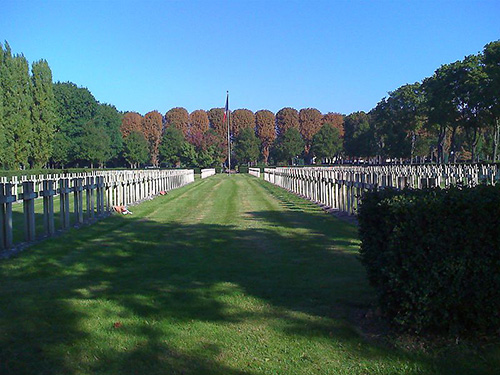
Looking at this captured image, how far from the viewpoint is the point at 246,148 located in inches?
4370

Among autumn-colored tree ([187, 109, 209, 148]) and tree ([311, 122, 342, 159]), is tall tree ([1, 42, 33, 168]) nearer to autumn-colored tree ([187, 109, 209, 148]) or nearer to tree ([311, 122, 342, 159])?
tree ([311, 122, 342, 159])

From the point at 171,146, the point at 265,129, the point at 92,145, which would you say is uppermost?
the point at 265,129

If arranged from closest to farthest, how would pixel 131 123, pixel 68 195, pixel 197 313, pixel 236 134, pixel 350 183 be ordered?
1. pixel 197 313
2. pixel 68 195
3. pixel 350 183
4. pixel 131 123
5. pixel 236 134

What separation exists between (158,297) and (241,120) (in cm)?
12418

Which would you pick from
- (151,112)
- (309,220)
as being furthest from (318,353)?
(151,112)

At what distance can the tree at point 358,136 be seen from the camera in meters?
98.9

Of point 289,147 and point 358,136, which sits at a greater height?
point 358,136

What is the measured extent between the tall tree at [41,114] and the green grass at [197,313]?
177 feet

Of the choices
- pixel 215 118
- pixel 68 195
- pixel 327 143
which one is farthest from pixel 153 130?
pixel 68 195

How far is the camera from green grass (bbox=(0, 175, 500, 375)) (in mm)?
3936

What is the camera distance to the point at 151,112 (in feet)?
409

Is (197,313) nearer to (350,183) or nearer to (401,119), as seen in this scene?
(350,183)

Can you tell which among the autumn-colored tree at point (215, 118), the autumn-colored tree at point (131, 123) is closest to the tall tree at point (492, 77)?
the autumn-colored tree at point (131, 123)

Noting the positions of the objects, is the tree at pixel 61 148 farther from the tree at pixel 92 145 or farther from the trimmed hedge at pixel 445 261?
the trimmed hedge at pixel 445 261
